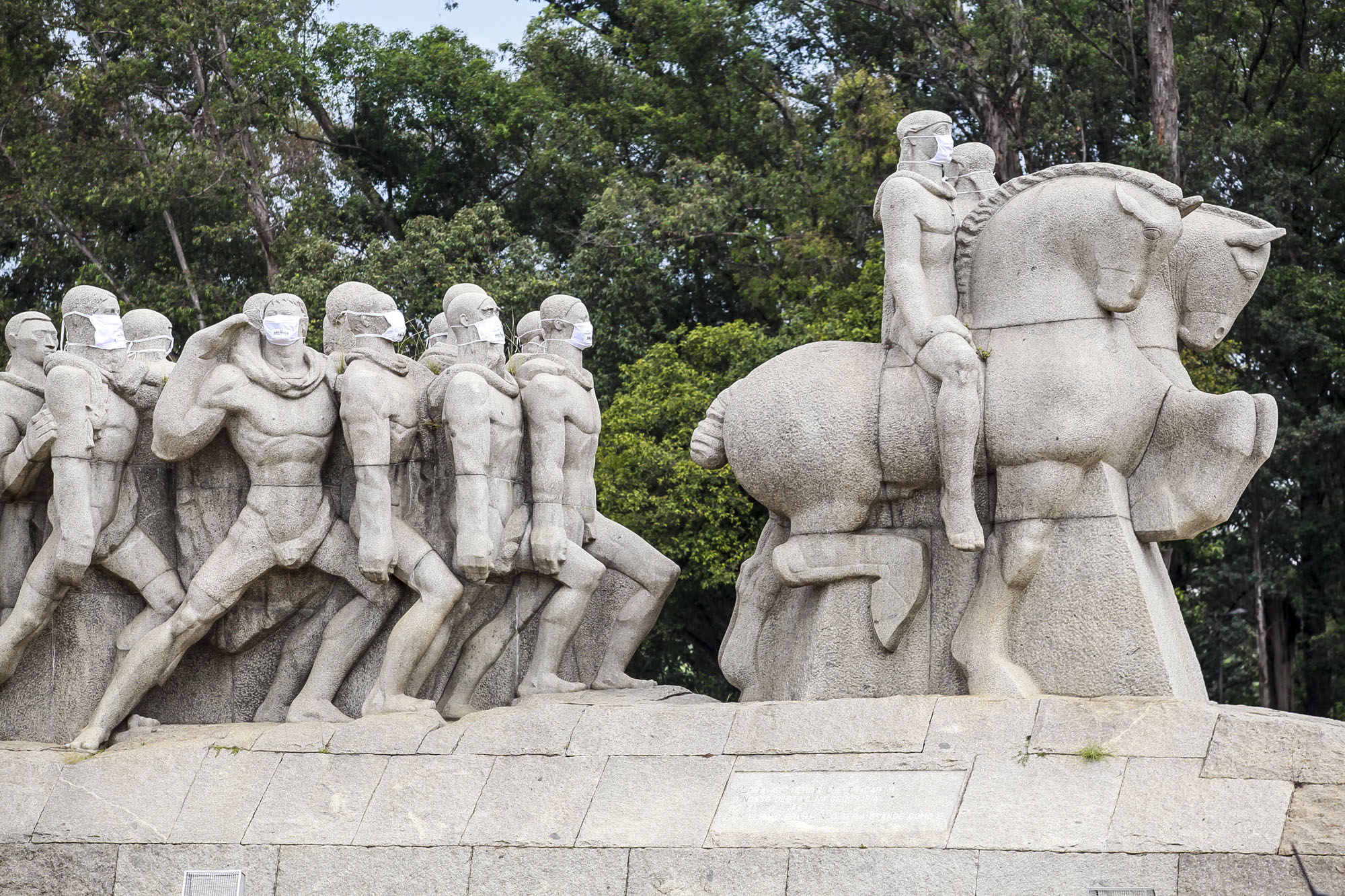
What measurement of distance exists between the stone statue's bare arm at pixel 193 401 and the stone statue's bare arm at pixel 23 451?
0.63m

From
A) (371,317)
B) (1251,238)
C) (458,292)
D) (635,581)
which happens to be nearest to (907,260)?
(1251,238)

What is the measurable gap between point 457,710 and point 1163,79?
1273 centimetres

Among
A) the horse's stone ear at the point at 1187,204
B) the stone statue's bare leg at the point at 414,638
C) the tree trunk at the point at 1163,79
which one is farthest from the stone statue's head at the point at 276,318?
the tree trunk at the point at 1163,79

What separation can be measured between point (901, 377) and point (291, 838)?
4047mm

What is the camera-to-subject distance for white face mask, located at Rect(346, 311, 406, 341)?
10617 mm

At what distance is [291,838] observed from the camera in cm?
966

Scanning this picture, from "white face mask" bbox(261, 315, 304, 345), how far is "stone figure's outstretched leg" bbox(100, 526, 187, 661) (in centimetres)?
149

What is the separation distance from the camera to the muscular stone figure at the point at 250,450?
10477 millimetres

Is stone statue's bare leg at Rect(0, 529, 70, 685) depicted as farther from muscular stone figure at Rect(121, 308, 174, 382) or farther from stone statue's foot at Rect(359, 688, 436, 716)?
stone statue's foot at Rect(359, 688, 436, 716)

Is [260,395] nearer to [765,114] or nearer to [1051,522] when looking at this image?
[1051,522]

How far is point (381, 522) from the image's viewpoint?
1038 centimetres

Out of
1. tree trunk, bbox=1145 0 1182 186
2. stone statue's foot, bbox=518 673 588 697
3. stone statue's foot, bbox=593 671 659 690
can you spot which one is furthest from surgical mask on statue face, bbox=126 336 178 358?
tree trunk, bbox=1145 0 1182 186

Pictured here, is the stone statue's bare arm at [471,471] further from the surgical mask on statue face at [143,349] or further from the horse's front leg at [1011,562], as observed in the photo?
the horse's front leg at [1011,562]

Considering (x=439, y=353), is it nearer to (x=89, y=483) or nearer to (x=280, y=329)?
(x=280, y=329)
